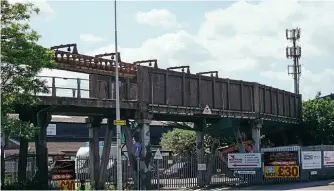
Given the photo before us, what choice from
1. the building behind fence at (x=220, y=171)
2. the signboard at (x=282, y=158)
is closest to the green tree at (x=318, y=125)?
the building behind fence at (x=220, y=171)

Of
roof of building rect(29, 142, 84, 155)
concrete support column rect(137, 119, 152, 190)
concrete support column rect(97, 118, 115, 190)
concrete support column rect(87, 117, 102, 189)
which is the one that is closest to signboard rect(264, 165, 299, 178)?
concrete support column rect(137, 119, 152, 190)

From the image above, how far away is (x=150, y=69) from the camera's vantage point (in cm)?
3073

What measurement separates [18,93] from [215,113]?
1652 centimetres

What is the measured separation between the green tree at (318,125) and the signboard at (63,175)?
2714 centimetres

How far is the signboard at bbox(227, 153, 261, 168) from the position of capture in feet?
114

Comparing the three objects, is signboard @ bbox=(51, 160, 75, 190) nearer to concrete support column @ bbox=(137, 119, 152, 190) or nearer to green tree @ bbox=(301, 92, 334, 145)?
concrete support column @ bbox=(137, 119, 152, 190)

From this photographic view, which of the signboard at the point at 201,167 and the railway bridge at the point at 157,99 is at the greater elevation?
the railway bridge at the point at 157,99

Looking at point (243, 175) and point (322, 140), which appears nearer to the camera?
point (243, 175)

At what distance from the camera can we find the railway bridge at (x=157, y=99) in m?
27.0

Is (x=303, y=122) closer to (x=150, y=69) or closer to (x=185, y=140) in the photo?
(x=185, y=140)

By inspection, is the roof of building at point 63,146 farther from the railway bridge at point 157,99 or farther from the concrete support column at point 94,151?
the concrete support column at point 94,151

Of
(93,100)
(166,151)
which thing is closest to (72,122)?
(166,151)

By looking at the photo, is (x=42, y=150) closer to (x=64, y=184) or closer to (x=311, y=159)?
(x=64, y=184)

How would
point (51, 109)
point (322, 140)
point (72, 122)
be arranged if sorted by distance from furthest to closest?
point (72, 122) → point (322, 140) → point (51, 109)
